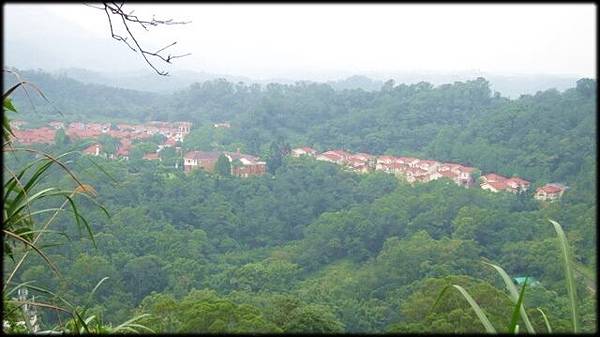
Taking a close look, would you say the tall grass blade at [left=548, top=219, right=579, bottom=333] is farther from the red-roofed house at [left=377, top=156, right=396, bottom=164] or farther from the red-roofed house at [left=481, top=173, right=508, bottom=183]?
the red-roofed house at [left=377, top=156, right=396, bottom=164]

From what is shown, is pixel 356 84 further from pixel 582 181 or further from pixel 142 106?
pixel 582 181

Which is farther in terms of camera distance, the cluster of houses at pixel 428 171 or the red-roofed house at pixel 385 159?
the red-roofed house at pixel 385 159

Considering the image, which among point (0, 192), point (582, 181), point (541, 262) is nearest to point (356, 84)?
point (582, 181)

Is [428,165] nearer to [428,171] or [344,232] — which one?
[428,171]

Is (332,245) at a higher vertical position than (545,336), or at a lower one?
lower

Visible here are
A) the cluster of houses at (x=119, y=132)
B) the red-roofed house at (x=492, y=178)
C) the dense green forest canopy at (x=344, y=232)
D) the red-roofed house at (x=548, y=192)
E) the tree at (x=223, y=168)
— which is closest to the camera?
the dense green forest canopy at (x=344, y=232)

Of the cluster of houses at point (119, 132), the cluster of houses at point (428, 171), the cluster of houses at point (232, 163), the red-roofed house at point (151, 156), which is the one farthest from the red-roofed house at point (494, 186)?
the cluster of houses at point (119, 132)

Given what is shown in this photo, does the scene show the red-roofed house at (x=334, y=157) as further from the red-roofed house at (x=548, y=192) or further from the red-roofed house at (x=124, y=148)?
the red-roofed house at (x=548, y=192)
